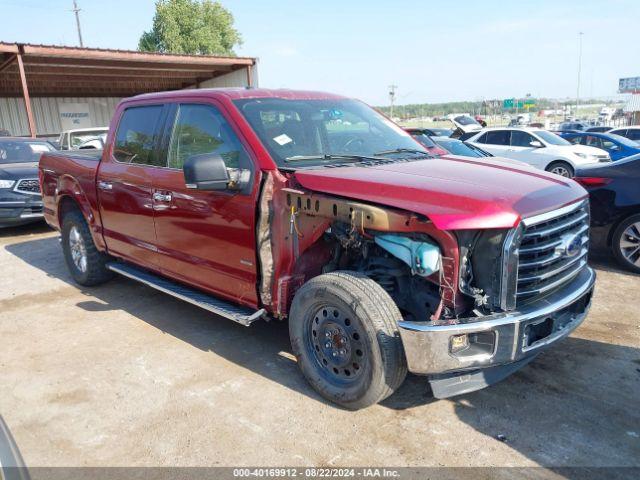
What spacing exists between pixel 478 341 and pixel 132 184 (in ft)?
10.9

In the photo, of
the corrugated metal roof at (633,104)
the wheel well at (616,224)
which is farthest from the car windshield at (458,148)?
the corrugated metal roof at (633,104)

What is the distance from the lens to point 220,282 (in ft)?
13.2

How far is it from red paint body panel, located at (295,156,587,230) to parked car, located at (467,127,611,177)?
1013cm

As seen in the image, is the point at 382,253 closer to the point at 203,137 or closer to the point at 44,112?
the point at 203,137

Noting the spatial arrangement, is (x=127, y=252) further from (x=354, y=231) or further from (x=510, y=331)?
(x=510, y=331)

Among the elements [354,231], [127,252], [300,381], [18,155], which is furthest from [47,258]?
[354,231]

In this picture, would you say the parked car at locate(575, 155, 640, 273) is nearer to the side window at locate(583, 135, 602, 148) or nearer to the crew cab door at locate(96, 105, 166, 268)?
the crew cab door at locate(96, 105, 166, 268)

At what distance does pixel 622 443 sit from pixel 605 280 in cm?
320

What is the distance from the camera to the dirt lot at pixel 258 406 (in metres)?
2.92

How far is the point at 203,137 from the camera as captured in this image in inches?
160

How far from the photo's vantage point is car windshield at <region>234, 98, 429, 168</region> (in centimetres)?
372

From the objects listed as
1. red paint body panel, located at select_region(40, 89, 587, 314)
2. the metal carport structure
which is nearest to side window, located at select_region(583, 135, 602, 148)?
the metal carport structure

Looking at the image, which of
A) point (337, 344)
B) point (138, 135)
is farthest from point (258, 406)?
point (138, 135)

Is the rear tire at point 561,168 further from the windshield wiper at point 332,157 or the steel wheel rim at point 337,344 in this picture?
the steel wheel rim at point 337,344
